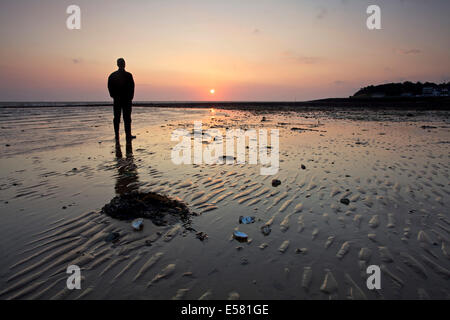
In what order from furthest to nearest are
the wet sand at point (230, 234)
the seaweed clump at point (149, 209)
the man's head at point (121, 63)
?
the man's head at point (121, 63) < the seaweed clump at point (149, 209) < the wet sand at point (230, 234)

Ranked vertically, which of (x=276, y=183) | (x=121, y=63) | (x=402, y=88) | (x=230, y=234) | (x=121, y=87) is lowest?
(x=230, y=234)

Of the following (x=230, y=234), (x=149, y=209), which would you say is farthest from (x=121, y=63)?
(x=230, y=234)

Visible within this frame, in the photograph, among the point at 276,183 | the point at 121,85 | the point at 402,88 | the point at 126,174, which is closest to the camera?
the point at 276,183

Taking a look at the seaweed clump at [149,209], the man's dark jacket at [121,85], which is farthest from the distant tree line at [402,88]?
the seaweed clump at [149,209]

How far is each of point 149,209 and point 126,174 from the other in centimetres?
282

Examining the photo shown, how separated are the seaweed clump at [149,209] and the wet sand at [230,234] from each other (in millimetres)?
186

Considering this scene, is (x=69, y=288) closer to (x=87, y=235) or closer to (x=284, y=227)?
(x=87, y=235)

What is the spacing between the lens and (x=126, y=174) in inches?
→ 280

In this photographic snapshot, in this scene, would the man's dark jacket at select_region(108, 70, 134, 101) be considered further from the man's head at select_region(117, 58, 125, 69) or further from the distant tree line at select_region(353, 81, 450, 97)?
the distant tree line at select_region(353, 81, 450, 97)

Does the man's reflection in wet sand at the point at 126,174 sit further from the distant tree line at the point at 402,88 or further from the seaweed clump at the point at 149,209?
the distant tree line at the point at 402,88

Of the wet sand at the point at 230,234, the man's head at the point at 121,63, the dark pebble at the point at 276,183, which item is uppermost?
the man's head at the point at 121,63

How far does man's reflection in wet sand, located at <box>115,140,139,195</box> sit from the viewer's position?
6039 mm

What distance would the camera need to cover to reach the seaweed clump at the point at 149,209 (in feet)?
14.8

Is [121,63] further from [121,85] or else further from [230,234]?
[230,234]
